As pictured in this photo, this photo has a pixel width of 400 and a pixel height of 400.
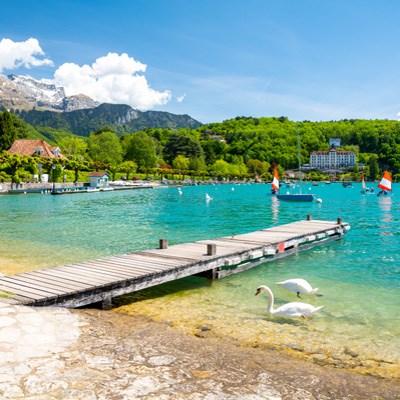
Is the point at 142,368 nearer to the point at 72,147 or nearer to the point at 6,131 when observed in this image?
the point at 6,131

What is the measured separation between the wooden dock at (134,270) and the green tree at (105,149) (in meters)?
146

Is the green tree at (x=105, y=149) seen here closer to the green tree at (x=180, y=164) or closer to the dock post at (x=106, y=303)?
the green tree at (x=180, y=164)

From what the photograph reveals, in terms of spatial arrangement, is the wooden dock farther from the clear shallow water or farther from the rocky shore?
the rocky shore

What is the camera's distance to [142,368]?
792 centimetres

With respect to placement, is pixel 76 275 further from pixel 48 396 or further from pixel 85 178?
pixel 85 178

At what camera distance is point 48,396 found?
21.7 ft

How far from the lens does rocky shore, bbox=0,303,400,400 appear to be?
6.98 m

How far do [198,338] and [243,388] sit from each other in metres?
2.93

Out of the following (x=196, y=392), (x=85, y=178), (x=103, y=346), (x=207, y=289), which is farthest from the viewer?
(x=85, y=178)

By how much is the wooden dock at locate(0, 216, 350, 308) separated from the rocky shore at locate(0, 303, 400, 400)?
116 centimetres

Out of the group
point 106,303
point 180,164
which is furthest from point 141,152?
point 106,303

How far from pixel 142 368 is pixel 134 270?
6322 mm

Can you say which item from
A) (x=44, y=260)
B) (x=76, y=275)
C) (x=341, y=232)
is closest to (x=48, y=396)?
(x=76, y=275)

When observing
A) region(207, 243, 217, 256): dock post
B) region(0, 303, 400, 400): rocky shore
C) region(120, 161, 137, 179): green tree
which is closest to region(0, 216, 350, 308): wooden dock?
region(207, 243, 217, 256): dock post
